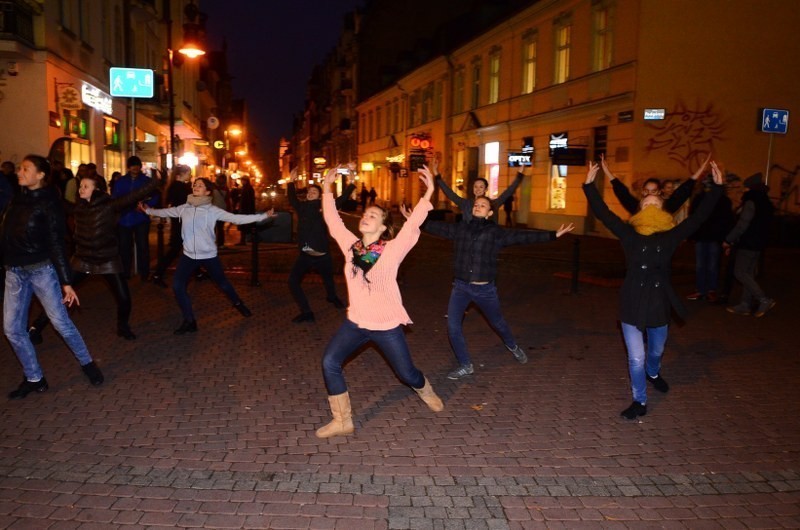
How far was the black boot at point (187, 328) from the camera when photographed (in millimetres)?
8352

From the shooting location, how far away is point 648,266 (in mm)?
5430

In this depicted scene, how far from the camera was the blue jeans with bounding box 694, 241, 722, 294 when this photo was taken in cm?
1109

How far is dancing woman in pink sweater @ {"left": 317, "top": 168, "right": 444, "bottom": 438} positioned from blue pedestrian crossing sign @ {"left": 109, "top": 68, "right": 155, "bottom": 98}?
29.9 feet

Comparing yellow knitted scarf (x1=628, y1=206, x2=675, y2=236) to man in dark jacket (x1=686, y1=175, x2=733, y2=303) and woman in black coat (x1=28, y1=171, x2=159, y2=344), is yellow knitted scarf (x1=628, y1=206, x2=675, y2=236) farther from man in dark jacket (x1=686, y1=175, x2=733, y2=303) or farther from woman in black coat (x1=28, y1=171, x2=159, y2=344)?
man in dark jacket (x1=686, y1=175, x2=733, y2=303)

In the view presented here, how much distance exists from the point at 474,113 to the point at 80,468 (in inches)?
1206

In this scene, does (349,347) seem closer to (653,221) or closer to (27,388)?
(653,221)

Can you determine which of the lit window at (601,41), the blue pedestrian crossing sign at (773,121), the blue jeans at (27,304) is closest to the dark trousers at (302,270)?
the blue jeans at (27,304)

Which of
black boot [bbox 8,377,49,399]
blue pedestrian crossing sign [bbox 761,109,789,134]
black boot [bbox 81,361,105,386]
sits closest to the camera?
black boot [bbox 8,377,49,399]

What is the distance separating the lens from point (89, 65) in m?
20.0

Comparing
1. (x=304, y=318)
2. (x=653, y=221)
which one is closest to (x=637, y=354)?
(x=653, y=221)

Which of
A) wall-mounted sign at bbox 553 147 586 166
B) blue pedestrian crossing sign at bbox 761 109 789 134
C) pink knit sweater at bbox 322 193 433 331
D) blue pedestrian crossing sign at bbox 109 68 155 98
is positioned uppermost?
blue pedestrian crossing sign at bbox 109 68 155 98

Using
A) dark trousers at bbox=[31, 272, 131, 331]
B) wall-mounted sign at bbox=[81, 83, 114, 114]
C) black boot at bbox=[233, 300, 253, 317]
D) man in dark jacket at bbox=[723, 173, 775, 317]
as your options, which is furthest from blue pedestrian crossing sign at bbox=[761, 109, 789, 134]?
wall-mounted sign at bbox=[81, 83, 114, 114]

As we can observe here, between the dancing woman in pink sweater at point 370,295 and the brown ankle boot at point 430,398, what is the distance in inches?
14.5

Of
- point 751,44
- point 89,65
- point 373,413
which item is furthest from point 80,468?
point 751,44
